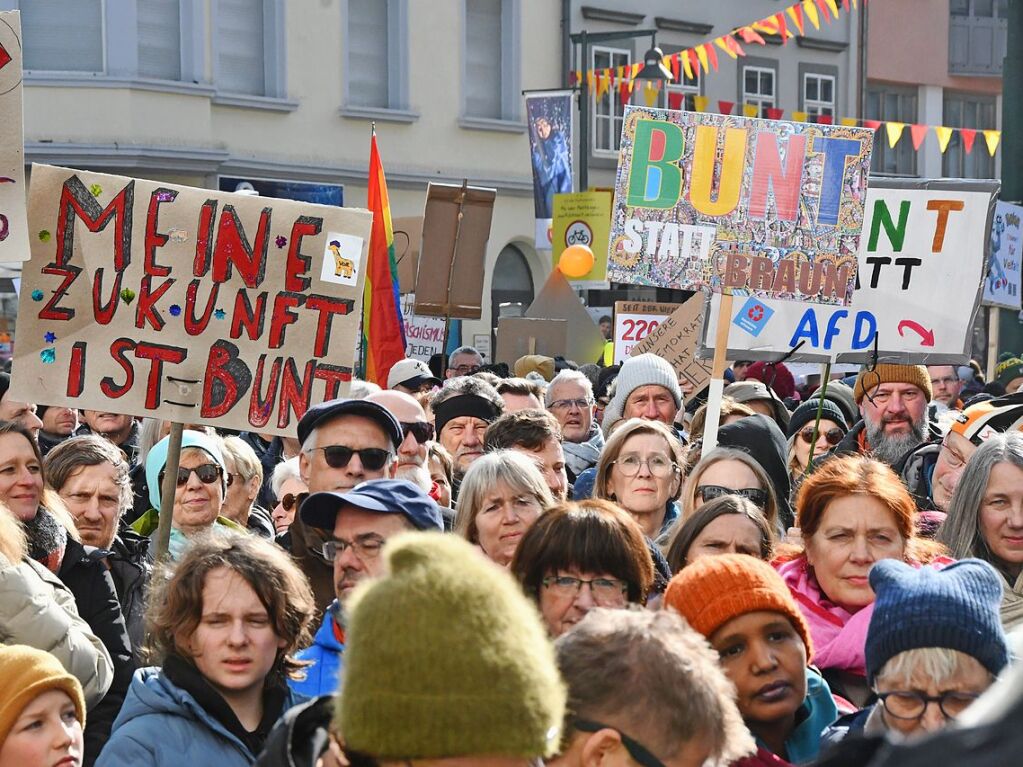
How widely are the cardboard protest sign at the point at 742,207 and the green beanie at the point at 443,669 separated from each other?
18.9 feet

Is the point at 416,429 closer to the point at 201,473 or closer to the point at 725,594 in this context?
the point at 201,473

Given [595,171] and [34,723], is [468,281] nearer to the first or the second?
[34,723]

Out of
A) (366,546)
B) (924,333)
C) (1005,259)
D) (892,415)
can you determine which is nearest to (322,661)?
(366,546)

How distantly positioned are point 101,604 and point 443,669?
10.9 feet

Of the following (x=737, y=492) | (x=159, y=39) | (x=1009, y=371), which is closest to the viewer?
(x=737, y=492)

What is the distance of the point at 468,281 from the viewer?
12.4 meters

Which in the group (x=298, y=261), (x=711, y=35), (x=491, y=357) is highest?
(x=711, y=35)

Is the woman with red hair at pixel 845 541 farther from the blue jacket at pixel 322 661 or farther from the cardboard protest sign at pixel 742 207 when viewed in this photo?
the cardboard protest sign at pixel 742 207

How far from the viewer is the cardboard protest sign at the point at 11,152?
6.23 metres

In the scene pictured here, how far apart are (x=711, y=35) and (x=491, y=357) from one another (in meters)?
9.27

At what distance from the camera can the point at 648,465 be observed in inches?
246

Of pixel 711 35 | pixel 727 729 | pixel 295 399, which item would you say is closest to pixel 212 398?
pixel 295 399

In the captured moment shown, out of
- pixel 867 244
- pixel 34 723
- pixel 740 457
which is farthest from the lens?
pixel 867 244

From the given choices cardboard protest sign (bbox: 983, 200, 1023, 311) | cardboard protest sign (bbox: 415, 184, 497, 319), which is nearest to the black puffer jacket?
cardboard protest sign (bbox: 415, 184, 497, 319)
